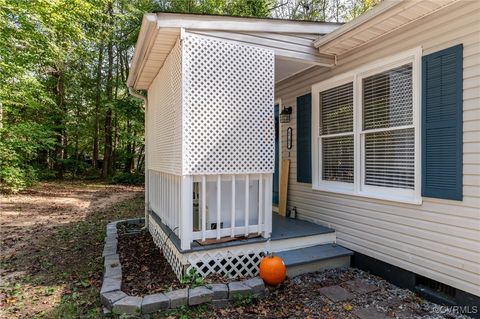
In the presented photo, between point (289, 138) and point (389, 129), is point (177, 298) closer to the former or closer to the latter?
point (389, 129)

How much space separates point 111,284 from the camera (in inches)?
130

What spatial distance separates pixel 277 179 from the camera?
626 cm

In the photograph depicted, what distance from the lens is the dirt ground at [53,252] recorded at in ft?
10.5

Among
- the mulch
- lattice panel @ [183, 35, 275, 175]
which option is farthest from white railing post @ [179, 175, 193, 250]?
the mulch

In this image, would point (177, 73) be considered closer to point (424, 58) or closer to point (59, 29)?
point (424, 58)

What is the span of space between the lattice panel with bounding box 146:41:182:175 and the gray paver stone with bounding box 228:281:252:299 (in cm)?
136

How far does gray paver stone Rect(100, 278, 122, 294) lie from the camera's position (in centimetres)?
317

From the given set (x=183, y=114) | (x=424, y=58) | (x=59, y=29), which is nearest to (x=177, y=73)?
(x=183, y=114)

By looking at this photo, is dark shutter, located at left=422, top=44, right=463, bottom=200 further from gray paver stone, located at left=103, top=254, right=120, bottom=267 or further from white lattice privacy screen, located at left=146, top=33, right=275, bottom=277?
gray paver stone, located at left=103, top=254, right=120, bottom=267

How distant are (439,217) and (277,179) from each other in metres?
3.38

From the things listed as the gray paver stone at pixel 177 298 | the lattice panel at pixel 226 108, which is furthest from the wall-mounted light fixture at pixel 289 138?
the gray paver stone at pixel 177 298

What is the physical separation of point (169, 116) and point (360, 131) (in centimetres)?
258

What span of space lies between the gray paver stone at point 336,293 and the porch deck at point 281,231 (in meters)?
0.81

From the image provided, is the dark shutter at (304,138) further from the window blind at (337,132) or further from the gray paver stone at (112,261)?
the gray paver stone at (112,261)
